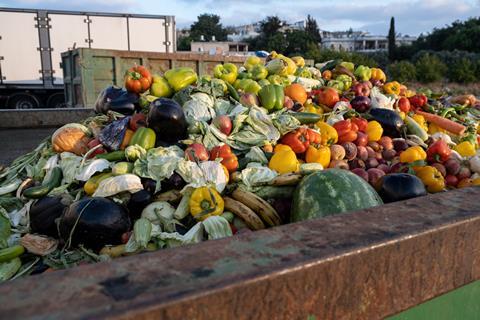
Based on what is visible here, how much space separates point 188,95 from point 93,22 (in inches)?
432

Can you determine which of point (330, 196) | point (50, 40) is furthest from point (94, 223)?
point (50, 40)

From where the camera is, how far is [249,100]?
3631 mm

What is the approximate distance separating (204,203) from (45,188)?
50.2 inches

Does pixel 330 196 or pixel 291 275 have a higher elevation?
pixel 291 275

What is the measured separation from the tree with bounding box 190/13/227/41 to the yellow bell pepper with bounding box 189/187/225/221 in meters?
85.0

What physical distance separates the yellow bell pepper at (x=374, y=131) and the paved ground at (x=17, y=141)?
145 inches

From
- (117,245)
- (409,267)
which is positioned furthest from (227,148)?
(409,267)

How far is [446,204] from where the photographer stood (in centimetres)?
139

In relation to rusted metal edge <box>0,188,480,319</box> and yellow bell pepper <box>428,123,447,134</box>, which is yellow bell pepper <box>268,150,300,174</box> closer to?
rusted metal edge <box>0,188,480,319</box>

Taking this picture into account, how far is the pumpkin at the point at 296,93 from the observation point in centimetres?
401

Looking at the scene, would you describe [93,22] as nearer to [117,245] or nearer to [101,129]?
[101,129]

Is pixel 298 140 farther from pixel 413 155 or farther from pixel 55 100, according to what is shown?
pixel 55 100

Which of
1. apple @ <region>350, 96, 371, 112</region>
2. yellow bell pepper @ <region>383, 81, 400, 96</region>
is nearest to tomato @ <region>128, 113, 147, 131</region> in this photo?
apple @ <region>350, 96, 371, 112</region>

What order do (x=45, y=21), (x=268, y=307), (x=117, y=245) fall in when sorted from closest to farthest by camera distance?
(x=268, y=307), (x=117, y=245), (x=45, y=21)
